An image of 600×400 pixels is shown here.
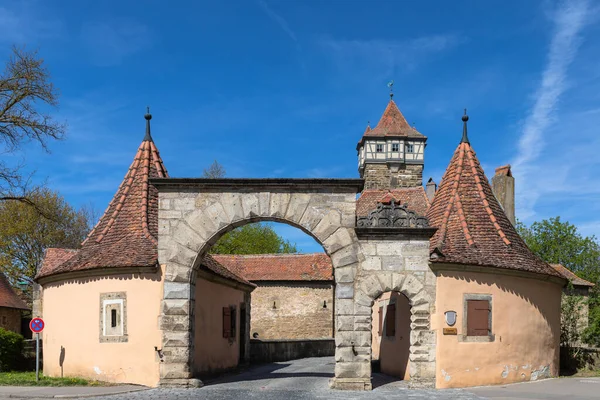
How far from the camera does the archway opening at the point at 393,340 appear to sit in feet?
52.2

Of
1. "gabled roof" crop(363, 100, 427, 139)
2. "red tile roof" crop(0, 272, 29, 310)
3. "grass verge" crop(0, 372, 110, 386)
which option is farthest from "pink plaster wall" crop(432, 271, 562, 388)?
"gabled roof" crop(363, 100, 427, 139)

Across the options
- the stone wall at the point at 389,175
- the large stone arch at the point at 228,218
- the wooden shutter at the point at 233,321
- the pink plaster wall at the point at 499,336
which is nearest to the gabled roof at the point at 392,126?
the stone wall at the point at 389,175

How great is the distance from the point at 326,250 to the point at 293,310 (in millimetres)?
19754

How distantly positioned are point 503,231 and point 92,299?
33.7 feet

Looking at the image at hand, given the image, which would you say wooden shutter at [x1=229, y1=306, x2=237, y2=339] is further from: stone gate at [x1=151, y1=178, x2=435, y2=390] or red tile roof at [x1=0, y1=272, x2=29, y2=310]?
red tile roof at [x1=0, y1=272, x2=29, y2=310]

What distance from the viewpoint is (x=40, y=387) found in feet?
45.7

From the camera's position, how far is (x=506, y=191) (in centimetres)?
2236

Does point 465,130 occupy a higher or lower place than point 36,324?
higher

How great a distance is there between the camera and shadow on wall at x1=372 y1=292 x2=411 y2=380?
16.0m

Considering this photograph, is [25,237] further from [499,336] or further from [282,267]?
[499,336]

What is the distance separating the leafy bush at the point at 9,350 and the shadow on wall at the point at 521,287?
44.0 feet

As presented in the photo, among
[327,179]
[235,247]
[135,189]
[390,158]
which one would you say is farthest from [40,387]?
[390,158]

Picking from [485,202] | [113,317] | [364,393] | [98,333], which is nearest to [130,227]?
[113,317]

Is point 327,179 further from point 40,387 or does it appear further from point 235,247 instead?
point 235,247
